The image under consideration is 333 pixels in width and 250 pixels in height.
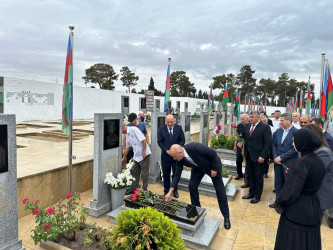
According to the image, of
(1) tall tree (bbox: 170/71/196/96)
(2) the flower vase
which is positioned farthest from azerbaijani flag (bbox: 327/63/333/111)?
(1) tall tree (bbox: 170/71/196/96)

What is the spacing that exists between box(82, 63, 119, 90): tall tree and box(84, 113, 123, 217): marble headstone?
158ft

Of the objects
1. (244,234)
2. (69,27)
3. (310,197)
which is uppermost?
(69,27)

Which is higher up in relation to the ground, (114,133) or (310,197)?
(114,133)

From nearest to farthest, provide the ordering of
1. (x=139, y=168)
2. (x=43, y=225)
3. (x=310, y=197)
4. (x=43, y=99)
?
(x=310, y=197)
(x=43, y=225)
(x=139, y=168)
(x=43, y=99)

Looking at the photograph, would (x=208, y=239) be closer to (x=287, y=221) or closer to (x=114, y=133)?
(x=287, y=221)

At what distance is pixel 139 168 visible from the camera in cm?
518

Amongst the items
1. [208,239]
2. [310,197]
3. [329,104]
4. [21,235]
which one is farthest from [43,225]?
[329,104]

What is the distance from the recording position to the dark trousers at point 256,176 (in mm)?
5039

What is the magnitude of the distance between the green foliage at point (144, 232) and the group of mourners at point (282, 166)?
1.15 metres

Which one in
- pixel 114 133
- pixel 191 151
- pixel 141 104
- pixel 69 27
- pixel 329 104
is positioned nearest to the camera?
pixel 191 151

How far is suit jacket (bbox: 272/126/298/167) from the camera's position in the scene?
14.5 ft

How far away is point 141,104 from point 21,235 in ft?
82.4

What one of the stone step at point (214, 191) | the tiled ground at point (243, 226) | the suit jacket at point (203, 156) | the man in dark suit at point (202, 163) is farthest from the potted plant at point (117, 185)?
the stone step at point (214, 191)

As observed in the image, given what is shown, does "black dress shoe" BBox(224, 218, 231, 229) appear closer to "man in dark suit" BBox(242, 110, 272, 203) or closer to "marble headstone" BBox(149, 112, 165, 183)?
"man in dark suit" BBox(242, 110, 272, 203)
